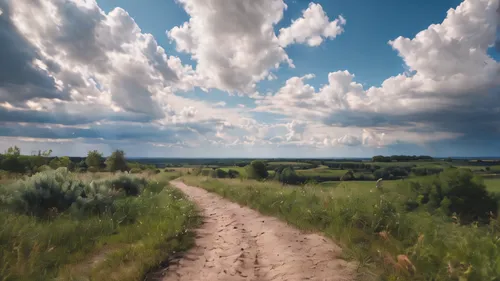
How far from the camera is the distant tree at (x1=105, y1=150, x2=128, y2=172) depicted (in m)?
53.3

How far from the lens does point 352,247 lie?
6543 millimetres

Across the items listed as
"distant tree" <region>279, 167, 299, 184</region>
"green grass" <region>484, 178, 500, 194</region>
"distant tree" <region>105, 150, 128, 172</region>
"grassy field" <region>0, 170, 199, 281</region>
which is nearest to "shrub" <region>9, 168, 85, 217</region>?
"grassy field" <region>0, 170, 199, 281</region>

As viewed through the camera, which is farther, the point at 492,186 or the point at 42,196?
the point at 492,186

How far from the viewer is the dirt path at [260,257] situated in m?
5.72

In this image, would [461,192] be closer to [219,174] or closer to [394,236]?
[219,174]

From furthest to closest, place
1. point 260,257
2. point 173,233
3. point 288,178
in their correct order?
point 288,178 → point 173,233 → point 260,257

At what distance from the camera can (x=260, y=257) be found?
691 centimetres

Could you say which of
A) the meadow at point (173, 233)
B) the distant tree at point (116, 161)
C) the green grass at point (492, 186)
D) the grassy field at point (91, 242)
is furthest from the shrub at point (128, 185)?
the green grass at point (492, 186)

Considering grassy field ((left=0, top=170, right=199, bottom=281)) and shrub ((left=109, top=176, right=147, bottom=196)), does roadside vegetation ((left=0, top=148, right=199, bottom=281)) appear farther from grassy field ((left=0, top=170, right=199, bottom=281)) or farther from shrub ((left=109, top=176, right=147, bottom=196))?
Result: shrub ((left=109, top=176, right=147, bottom=196))

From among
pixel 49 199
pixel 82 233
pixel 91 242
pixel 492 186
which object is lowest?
pixel 492 186

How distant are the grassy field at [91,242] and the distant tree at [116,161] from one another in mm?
43847

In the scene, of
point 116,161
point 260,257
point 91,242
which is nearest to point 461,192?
point 260,257

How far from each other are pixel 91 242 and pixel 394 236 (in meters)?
8.03

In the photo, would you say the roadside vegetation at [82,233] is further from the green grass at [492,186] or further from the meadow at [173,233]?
the green grass at [492,186]
